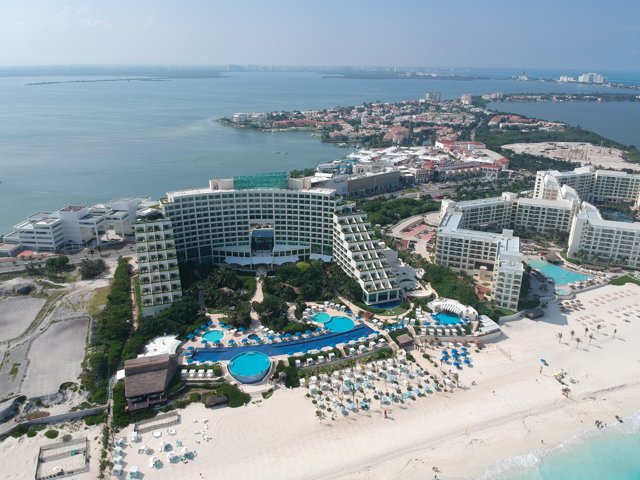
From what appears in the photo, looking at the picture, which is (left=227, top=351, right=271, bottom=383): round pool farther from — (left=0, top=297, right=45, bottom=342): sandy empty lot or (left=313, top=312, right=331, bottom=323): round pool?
(left=0, top=297, right=45, bottom=342): sandy empty lot

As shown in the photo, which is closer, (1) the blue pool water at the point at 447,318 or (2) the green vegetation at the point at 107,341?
(2) the green vegetation at the point at 107,341

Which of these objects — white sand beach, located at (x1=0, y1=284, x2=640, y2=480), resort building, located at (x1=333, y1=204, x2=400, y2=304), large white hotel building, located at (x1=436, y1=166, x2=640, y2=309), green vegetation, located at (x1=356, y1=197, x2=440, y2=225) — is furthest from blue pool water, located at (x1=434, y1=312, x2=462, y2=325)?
green vegetation, located at (x1=356, y1=197, x2=440, y2=225)

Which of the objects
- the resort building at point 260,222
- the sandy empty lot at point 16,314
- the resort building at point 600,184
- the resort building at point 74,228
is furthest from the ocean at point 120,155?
the resort building at point 600,184

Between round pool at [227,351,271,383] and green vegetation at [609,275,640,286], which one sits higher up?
green vegetation at [609,275,640,286]

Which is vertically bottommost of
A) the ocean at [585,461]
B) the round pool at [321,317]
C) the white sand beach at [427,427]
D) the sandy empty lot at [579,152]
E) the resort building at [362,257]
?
the ocean at [585,461]


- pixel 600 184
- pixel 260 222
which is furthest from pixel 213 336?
pixel 600 184

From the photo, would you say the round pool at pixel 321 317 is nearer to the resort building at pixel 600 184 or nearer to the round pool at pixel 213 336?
the round pool at pixel 213 336

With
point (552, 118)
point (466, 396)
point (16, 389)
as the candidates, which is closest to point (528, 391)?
point (466, 396)
